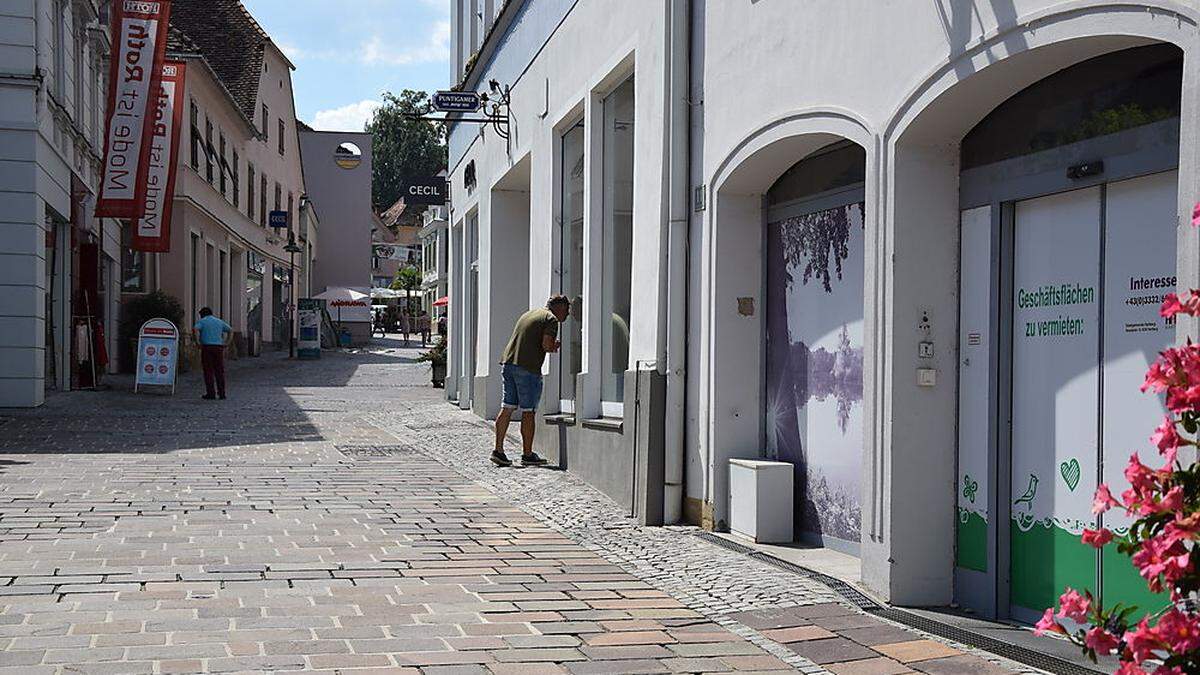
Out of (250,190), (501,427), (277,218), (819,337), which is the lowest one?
(501,427)

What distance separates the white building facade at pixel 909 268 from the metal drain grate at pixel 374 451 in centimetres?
301

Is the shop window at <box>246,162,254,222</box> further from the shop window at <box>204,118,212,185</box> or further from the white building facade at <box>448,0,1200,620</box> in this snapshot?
the white building facade at <box>448,0,1200,620</box>

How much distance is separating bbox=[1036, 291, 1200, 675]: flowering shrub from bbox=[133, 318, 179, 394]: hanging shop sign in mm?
20848

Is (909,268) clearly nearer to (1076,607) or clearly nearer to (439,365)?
(1076,607)

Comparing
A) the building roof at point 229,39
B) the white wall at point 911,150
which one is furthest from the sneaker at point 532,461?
the building roof at point 229,39

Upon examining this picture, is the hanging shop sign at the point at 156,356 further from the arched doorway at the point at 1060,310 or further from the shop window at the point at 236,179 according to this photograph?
the arched doorway at the point at 1060,310

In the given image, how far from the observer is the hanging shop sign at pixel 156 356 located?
21.9 metres

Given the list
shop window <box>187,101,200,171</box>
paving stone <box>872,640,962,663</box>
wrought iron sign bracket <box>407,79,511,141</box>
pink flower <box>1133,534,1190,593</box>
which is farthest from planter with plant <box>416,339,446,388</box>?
pink flower <box>1133,534,1190,593</box>

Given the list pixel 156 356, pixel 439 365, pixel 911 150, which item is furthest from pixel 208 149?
pixel 911 150

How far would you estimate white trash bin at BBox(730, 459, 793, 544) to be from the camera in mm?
8211

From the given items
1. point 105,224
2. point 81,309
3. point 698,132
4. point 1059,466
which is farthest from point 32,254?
point 1059,466

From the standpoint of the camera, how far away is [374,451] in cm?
1393

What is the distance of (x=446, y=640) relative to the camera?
18.6 feet

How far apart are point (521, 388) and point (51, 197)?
10002mm
